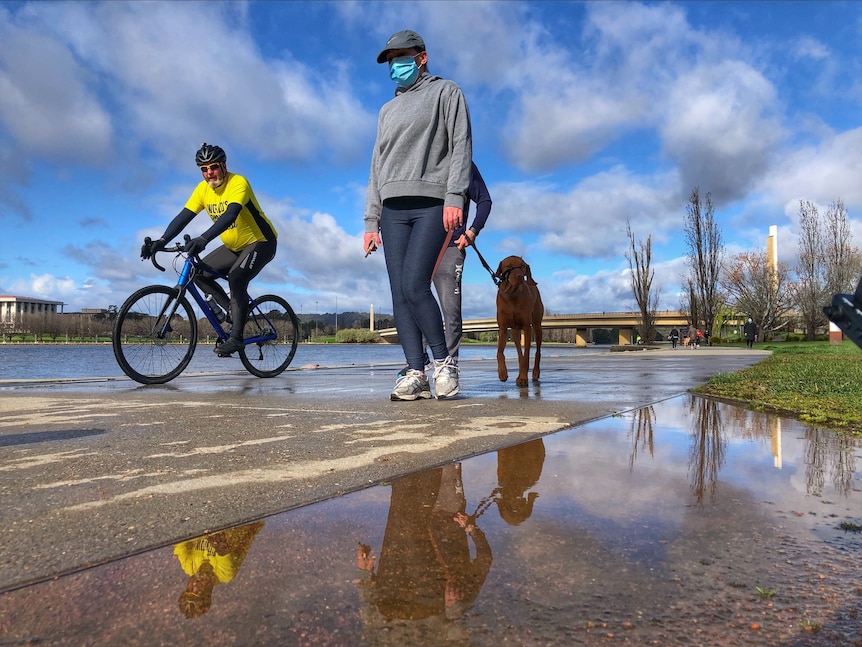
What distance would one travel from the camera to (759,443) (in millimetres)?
2500

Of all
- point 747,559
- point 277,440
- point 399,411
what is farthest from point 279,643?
point 399,411

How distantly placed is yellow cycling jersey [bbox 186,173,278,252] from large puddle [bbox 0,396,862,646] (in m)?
5.11

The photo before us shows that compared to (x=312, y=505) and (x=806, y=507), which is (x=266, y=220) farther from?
(x=806, y=507)

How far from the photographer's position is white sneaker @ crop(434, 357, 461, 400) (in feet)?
14.2

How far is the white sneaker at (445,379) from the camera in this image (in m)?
4.32

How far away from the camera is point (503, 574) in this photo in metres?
1.10

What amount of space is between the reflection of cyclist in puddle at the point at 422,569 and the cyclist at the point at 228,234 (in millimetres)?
5087

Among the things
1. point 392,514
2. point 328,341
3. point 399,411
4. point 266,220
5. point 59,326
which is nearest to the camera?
point 392,514

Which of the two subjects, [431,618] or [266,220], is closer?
[431,618]

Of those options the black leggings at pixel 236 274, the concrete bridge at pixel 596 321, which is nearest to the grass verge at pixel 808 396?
the black leggings at pixel 236 274

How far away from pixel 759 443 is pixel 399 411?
195cm

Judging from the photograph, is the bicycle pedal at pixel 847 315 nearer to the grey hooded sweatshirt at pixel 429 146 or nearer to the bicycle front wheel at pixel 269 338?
the grey hooded sweatshirt at pixel 429 146

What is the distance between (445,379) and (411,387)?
0.87ft

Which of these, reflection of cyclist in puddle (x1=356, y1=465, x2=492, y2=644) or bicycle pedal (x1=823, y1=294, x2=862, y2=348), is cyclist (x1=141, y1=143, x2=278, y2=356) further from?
bicycle pedal (x1=823, y1=294, x2=862, y2=348)
